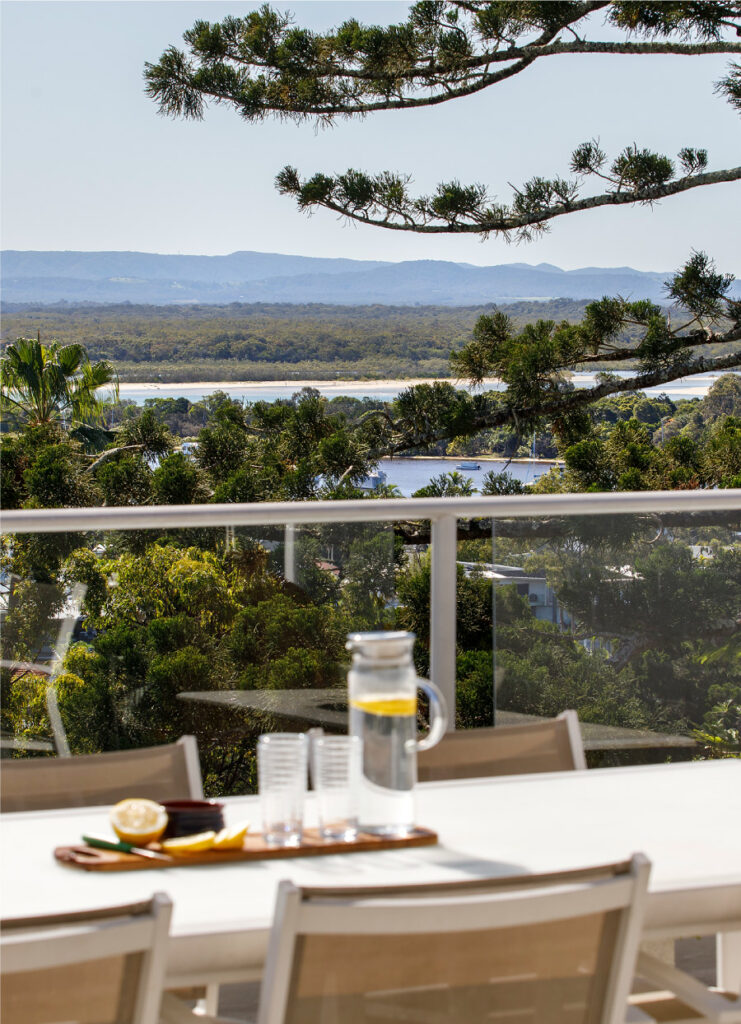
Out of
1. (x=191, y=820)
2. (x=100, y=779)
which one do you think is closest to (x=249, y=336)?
(x=100, y=779)

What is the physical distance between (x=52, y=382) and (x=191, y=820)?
14513mm

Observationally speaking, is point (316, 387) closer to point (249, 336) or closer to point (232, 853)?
point (249, 336)

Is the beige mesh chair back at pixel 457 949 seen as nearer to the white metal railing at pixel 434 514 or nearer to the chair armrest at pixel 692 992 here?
the chair armrest at pixel 692 992

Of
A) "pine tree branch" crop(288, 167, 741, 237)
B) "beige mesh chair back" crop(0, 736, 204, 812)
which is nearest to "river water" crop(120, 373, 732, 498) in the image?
"pine tree branch" crop(288, 167, 741, 237)

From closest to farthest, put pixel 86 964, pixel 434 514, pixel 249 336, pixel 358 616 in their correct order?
pixel 86 964 → pixel 434 514 → pixel 358 616 → pixel 249 336

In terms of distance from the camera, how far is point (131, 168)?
723 inches

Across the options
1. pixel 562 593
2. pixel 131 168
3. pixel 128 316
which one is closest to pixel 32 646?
pixel 562 593

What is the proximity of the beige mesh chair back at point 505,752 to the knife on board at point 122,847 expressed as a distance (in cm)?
69

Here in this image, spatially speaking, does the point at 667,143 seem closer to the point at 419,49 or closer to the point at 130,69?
the point at 419,49

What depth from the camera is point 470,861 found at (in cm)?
160

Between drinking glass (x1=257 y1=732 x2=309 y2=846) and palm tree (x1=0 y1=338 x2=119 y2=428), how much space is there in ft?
44.2

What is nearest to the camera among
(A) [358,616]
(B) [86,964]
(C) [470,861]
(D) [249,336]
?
(B) [86,964]

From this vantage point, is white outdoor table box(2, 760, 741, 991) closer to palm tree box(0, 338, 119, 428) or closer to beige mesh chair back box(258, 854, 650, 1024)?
beige mesh chair back box(258, 854, 650, 1024)

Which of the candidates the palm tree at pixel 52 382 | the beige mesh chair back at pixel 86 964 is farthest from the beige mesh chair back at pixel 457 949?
the palm tree at pixel 52 382
